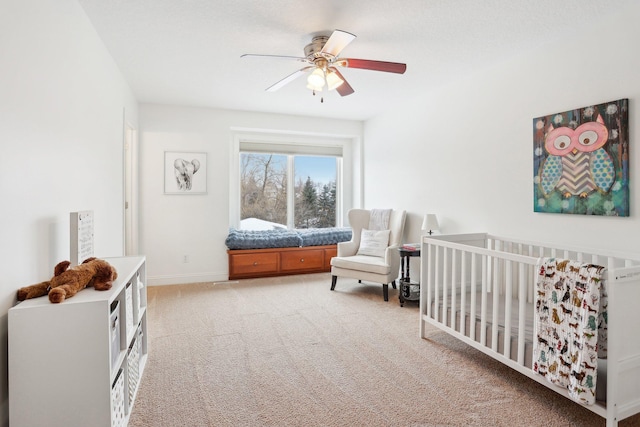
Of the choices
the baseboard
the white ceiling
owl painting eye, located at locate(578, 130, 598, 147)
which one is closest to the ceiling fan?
the white ceiling

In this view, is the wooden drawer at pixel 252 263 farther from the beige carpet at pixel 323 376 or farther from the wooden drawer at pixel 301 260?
the beige carpet at pixel 323 376

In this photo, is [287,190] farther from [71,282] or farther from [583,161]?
[71,282]

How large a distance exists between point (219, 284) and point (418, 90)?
3403 mm

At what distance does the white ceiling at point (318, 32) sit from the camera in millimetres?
2145

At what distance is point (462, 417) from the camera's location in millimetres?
1770

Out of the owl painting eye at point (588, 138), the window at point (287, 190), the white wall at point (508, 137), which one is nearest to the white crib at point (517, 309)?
the white wall at point (508, 137)

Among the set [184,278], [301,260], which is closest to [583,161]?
[301,260]

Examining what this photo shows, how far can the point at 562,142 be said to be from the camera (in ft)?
8.19

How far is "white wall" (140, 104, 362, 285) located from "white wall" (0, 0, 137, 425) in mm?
1793

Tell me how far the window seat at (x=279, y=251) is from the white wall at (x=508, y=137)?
1.21 meters

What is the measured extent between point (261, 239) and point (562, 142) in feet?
11.6

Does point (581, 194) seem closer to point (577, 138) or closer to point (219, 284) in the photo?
point (577, 138)

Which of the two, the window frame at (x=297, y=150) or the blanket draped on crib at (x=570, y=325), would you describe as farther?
the window frame at (x=297, y=150)

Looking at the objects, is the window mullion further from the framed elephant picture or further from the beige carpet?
the beige carpet
